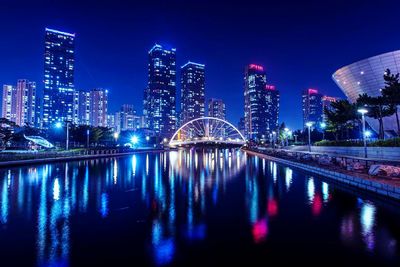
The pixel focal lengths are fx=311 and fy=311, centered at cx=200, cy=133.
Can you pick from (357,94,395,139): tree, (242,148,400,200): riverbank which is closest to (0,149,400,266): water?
(242,148,400,200): riverbank

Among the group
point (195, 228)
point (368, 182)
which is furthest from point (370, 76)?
point (195, 228)

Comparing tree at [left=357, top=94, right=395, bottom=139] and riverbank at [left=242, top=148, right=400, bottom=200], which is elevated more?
tree at [left=357, top=94, right=395, bottom=139]

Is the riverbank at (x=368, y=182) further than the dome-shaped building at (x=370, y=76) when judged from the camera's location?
No

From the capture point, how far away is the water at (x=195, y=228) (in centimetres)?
732

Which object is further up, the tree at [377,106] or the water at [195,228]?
the tree at [377,106]

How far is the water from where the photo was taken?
7.32 m

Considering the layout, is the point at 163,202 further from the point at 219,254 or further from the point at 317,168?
the point at 317,168

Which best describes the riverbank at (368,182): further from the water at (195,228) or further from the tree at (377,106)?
the tree at (377,106)

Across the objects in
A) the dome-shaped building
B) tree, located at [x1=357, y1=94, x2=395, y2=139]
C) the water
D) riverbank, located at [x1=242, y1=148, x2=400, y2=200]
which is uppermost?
the dome-shaped building

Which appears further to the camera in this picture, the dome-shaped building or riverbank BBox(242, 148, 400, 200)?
the dome-shaped building

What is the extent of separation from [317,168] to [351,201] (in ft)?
37.2

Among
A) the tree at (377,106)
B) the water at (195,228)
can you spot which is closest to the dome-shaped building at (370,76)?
the tree at (377,106)

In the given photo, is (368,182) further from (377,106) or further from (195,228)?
(377,106)

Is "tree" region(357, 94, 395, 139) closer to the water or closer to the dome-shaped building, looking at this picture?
the dome-shaped building
